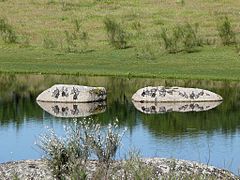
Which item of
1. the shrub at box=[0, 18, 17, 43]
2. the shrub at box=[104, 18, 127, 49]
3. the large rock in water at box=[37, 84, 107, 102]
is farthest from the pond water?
the shrub at box=[0, 18, 17, 43]

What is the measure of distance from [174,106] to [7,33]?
2641 cm

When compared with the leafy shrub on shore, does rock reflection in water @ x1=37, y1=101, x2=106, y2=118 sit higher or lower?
lower

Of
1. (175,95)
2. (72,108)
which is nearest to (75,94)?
(72,108)

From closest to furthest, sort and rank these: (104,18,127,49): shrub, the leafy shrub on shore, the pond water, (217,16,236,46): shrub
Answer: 1. the leafy shrub on shore
2. the pond water
3. (217,16,236,46): shrub
4. (104,18,127,49): shrub

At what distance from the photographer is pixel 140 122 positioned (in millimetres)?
31234

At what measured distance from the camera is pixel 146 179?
13.3 metres

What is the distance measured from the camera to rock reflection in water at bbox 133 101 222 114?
115ft

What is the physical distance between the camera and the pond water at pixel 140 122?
79.2ft

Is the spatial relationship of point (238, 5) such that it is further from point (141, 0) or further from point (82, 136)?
point (82, 136)

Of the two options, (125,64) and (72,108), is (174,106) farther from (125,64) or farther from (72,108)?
(125,64)

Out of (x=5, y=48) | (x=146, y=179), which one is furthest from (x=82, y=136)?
(x=5, y=48)

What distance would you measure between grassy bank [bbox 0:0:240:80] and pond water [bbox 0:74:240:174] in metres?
3.17

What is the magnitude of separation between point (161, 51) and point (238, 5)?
15.1 meters

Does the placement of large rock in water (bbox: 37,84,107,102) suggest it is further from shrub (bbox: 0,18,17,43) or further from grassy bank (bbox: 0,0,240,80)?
shrub (bbox: 0,18,17,43)
